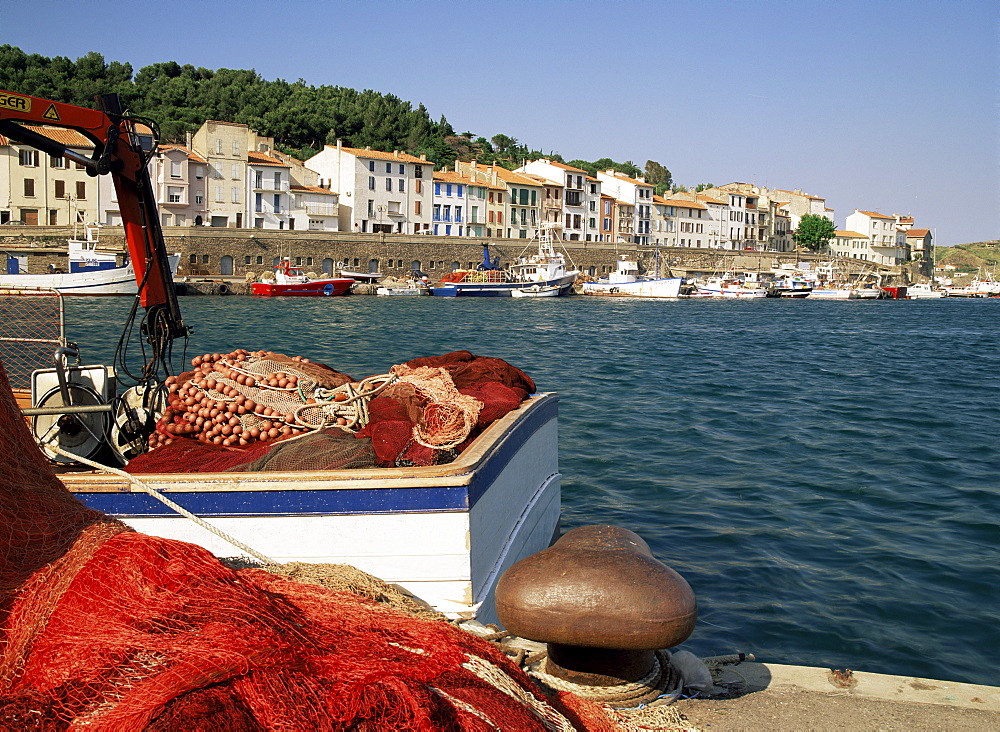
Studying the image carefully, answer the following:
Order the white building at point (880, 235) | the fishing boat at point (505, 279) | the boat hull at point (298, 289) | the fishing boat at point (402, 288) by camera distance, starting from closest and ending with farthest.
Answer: the boat hull at point (298, 289) < the fishing boat at point (402, 288) < the fishing boat at point (505, 279) < the white building at point (880, 235)

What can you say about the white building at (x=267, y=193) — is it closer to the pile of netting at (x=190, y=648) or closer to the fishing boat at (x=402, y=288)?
the fishing boat at (x=402, y=288)

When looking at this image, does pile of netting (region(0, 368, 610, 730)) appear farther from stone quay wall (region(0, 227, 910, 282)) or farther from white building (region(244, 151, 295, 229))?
white building (region(244, 151, 295, 229))

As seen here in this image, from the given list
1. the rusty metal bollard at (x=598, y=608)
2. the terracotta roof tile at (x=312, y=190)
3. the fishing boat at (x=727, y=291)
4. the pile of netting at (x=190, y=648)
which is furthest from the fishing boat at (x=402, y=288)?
the pile of netting at (x=190, y=648)

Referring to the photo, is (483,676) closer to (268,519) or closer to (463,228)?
(268,519)

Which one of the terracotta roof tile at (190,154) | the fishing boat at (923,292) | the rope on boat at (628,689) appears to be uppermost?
the terracotta roof tile at (190,154)

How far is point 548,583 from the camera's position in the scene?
11.6ft

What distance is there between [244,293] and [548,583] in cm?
5963

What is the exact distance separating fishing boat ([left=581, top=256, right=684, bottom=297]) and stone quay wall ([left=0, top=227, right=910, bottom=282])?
6376 mm

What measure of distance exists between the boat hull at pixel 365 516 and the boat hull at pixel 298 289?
55.7 metres

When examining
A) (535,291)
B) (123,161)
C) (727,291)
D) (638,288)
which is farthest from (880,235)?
(123,161)

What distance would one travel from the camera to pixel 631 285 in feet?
246

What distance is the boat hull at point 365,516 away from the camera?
4422 mm

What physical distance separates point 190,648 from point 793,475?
9.62 metres

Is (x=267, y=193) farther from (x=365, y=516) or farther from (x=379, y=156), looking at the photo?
(x=365, y=516)
